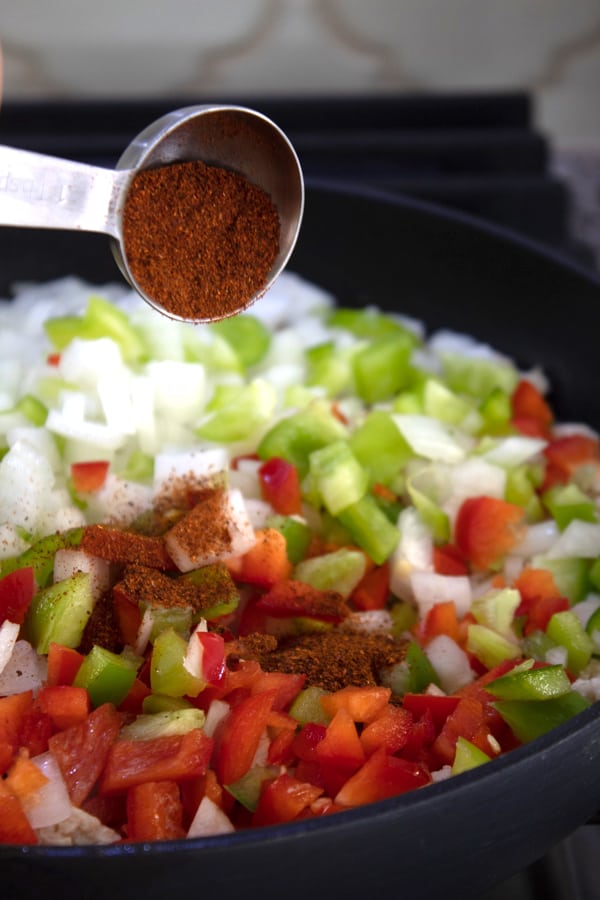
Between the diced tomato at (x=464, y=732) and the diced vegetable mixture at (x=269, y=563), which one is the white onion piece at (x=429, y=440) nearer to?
the diced vegetable mixture at (x=269, y=563)

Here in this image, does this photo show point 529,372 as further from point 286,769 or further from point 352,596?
point 286,769

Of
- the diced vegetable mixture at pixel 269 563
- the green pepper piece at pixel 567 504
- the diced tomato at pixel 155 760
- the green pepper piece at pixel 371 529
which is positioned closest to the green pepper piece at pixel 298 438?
the diced vegetable mixture at pixel 269 563

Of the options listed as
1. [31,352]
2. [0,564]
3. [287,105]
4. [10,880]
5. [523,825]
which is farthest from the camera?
[287,105]

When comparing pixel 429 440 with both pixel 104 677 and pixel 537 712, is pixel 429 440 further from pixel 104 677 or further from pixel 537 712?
pixel 104 677

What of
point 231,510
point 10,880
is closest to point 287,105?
point 231,510

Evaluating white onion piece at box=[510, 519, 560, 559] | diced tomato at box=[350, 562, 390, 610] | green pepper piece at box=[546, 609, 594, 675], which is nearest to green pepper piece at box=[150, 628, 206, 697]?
diced tomato at box=[350, 562, 390, 610]

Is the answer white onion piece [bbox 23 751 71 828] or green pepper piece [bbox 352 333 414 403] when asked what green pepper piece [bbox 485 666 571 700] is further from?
green pepper piece [bbox 352 333 414 403]
